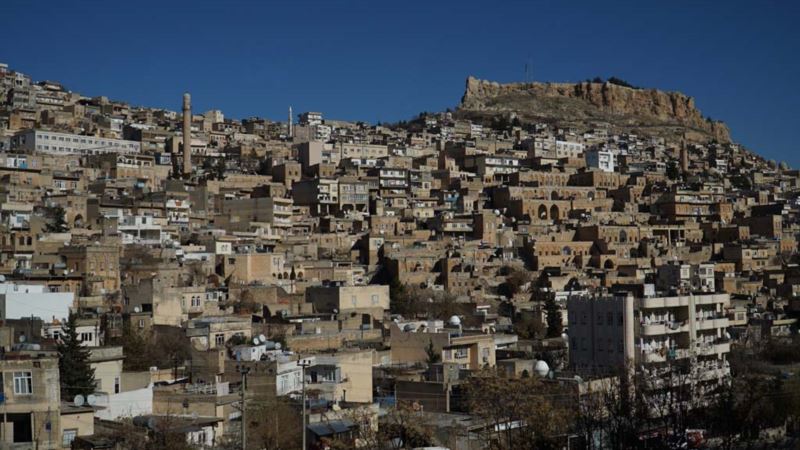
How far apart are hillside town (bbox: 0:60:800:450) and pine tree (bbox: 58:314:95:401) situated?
4cm

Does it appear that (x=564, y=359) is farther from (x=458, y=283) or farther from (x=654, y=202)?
(x=654, y=202)

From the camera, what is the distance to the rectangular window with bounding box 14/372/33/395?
47.5 feet

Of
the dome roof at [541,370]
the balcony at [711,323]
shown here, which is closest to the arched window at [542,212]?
the balcony at [711,323]

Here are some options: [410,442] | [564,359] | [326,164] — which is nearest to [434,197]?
[326,164]

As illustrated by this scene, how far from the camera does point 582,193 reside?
63.4 m

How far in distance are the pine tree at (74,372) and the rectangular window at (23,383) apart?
3.14 metres

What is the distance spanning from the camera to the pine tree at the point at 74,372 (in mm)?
18203

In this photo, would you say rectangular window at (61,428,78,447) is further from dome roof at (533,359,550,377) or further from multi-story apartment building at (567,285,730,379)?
multi-story apartment building at (567,285,730,379)

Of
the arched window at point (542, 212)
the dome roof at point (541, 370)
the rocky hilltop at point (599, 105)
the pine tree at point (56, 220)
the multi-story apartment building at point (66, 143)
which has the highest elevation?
the rocky hilltop at point (599, 105)

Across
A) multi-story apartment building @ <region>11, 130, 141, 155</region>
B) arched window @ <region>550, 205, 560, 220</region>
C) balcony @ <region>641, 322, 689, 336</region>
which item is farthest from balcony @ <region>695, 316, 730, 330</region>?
multi-story apartment building @ <region>11, 130, 141, 155</region>

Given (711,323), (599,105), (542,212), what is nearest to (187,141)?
(542,212)

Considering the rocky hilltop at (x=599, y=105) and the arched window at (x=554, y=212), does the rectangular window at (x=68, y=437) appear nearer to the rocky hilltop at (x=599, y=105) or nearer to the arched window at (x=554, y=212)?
the arched window at (x=554, y=212)

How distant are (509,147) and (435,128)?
361 inches

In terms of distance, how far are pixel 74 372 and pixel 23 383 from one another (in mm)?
4103
